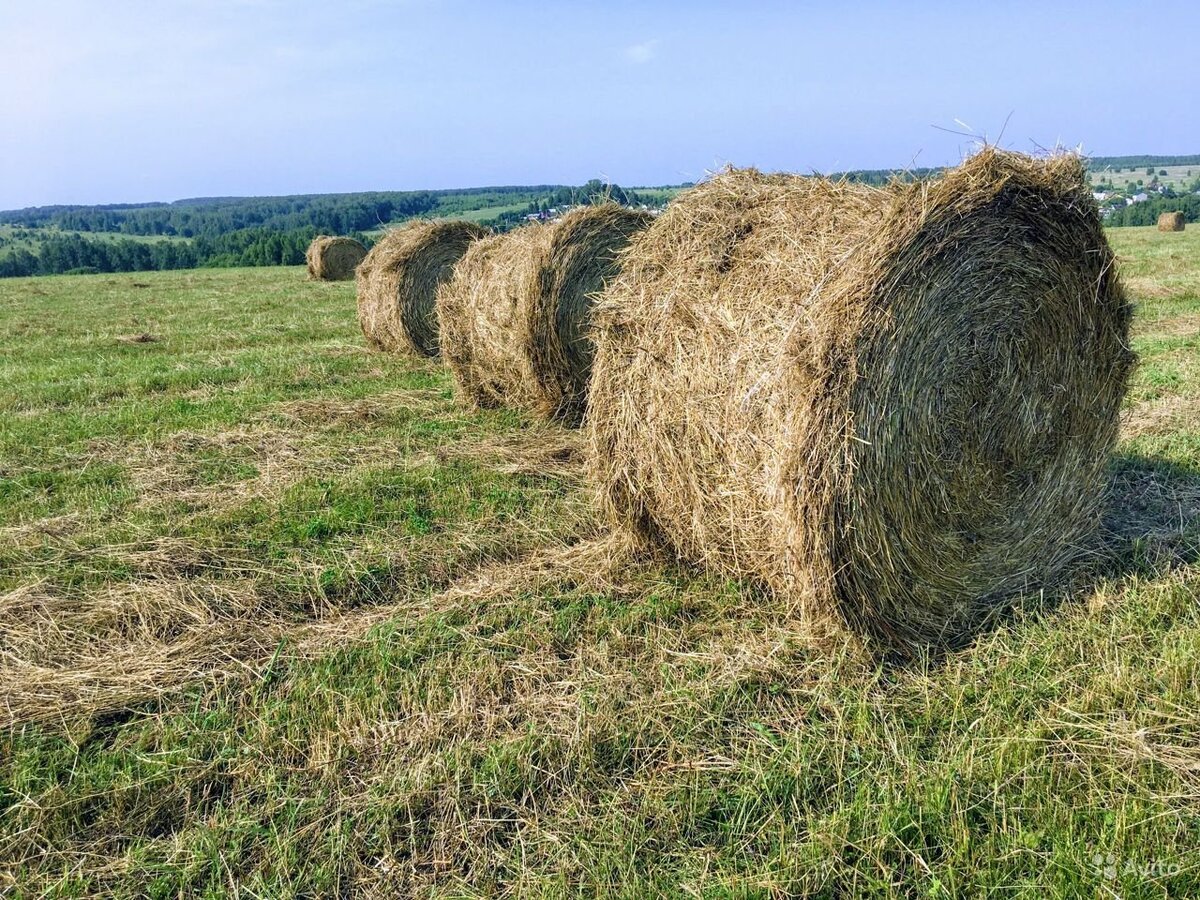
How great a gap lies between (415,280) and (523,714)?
8960 millimetres

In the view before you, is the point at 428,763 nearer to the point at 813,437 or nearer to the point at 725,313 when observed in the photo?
the point at 813,437

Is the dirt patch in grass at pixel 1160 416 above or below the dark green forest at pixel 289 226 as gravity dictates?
below

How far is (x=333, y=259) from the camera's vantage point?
25203mm

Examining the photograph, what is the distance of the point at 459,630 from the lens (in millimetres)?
4211

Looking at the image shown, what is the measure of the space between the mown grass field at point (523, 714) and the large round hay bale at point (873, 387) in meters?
0.31

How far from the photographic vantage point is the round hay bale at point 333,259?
25.1 metres

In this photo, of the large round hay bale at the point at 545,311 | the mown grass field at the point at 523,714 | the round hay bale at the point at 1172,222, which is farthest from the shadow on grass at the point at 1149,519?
the round hay bale at the point at 1172,222

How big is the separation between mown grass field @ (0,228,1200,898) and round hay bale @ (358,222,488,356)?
5579 mm

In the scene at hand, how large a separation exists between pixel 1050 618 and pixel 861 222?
2.05 m

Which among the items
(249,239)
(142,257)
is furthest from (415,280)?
(142,257)

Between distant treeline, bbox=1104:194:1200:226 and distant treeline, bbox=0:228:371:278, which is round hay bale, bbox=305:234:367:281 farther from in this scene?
distant treeline, bbox=1104:194:1200:226

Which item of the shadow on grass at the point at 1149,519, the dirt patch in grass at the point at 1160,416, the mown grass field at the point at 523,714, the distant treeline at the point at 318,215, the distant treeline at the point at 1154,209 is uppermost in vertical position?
the distant treeline at the point at 318,215

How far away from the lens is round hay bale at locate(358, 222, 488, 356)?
11594 millimetres

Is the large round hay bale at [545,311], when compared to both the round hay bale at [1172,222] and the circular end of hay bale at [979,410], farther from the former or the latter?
the round hay bale at [1172,222]
